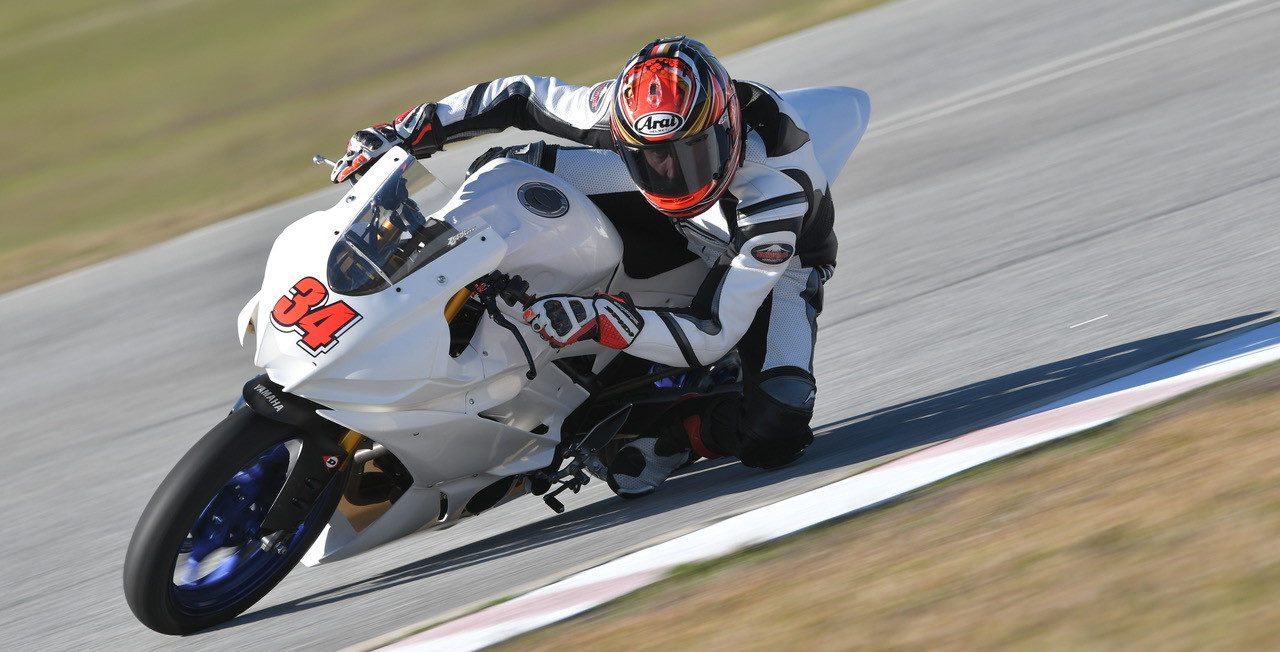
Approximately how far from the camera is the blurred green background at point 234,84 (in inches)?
470

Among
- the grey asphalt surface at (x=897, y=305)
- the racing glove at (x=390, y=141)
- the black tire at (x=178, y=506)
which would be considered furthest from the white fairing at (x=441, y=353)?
the racing glove at (x=390, y=141)

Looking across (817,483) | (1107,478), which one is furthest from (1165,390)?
(817,483)

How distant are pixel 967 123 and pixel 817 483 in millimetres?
5429

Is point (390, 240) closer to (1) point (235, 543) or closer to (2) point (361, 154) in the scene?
(2) point (361, 154)

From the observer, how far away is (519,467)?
13.8ft

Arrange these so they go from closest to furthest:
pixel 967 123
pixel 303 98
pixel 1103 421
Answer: pixel 1103 421, pixel 967 123, pixel 303 98

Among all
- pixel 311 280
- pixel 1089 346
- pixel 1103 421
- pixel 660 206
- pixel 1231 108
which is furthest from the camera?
pixel 1231 108

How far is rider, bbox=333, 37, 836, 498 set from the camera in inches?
163

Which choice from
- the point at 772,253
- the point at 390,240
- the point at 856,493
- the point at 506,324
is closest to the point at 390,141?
the point at 390,240

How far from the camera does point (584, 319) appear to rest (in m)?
3.86

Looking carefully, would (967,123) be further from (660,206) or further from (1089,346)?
(660,206)

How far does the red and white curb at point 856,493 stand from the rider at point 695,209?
62 centimetres

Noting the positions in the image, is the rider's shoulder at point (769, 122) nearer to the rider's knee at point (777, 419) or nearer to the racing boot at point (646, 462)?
the rider's knee at point (777, 419)

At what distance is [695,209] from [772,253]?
0.96 feet
